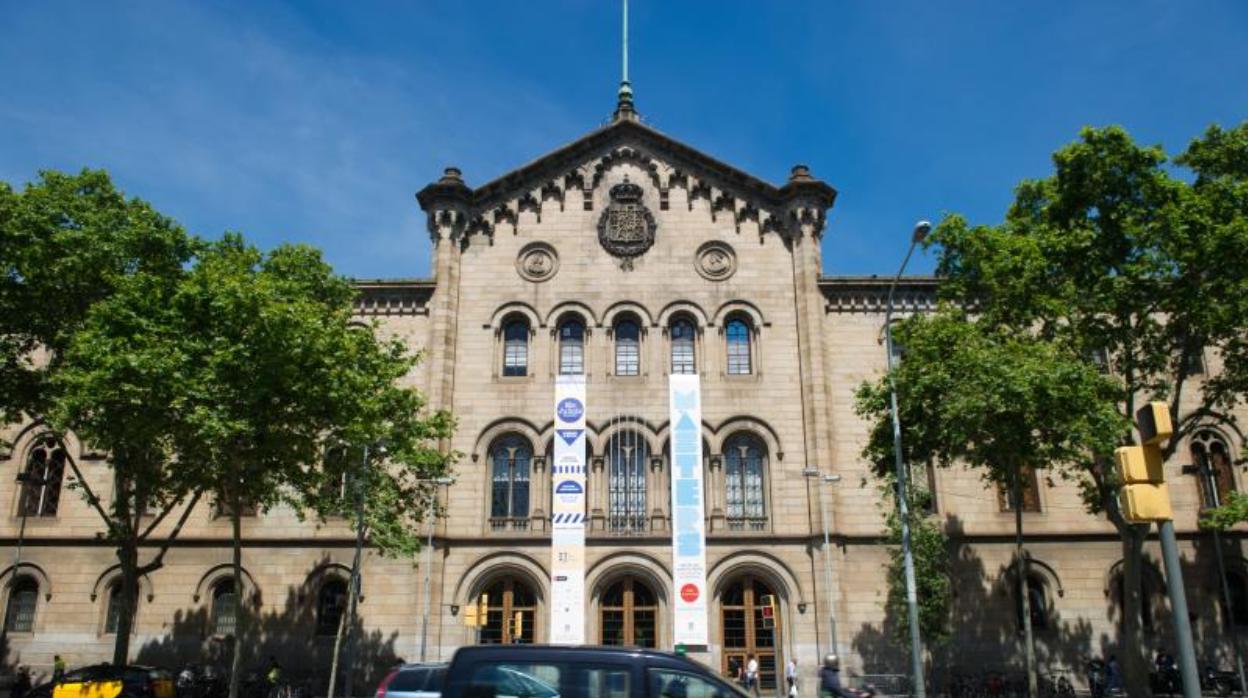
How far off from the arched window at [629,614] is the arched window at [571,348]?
26.0 ft

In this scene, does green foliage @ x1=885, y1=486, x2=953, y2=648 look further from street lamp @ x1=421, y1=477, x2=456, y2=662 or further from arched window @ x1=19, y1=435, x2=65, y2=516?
arched window @ x1=19, y1=435, x2=65, y2=516

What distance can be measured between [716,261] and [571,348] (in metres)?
6.62

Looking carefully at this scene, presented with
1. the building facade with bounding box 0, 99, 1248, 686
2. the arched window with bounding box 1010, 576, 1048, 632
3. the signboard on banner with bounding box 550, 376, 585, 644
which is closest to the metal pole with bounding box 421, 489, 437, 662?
the building facade with bounding box 0, 99, 1248, 686

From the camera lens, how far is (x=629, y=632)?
31656 millimetres

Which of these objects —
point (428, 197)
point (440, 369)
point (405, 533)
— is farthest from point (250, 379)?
point (428, 197)

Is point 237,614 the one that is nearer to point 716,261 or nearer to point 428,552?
point 428,552

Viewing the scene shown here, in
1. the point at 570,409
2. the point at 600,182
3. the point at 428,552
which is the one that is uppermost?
the point at 600,182

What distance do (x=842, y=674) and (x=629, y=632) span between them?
719 centimetres

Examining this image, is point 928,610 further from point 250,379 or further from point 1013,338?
point 250,379

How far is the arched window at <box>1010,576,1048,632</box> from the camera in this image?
1237 inches

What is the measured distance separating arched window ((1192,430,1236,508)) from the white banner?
59.0 feet

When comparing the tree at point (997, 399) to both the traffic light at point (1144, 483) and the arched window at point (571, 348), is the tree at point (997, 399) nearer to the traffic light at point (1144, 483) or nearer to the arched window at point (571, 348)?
the arched window at point (571, 348)

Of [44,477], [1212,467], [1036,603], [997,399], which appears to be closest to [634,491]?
[997,399]

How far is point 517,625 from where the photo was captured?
31.6 m
